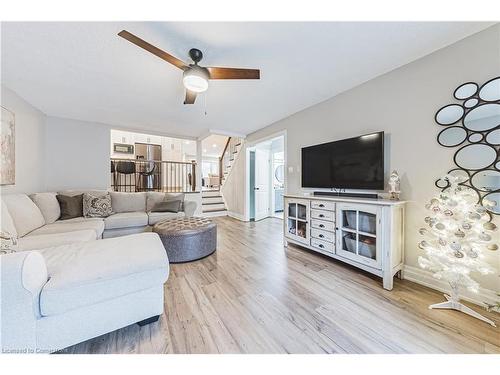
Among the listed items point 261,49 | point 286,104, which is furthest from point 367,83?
point 261,49

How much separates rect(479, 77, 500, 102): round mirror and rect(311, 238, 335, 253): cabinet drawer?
194cm

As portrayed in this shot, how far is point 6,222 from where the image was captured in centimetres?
179

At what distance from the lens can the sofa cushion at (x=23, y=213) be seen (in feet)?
6.58

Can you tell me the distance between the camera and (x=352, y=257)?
2.12m

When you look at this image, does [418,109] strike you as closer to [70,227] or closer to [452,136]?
[452,136]

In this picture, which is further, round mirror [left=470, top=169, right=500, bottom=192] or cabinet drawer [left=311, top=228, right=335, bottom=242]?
cabinet drawer [left=311, top=228, right=335, bottom=242]

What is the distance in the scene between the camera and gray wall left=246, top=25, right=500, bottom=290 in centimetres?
159

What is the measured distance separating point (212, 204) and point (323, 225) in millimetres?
4121

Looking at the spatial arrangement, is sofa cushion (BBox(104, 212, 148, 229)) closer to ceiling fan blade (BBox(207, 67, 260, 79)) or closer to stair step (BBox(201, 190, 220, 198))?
ceiling fan blade (BBox(207, 67, 260, 79))

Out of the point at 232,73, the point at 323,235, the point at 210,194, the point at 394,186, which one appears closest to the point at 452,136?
the point at 394,186

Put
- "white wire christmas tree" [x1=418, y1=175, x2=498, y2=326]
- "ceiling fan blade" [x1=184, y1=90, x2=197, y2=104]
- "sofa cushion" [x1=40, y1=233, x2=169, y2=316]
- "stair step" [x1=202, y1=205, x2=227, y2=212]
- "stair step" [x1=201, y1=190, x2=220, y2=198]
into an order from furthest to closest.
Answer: "stair step" [x1=201, y1=190, x2=220, y2=198] → "stair step" [x1=202, y1=205, x2=227, y2=212] → "ceiling fan blade" [x1=184, y1=90, x2=197, y2=104] → "white wire christmas tree" [x1=418, y1=175, x2=498, y2=326] → "sofa cushion" [x1=40, y1=233, x2=169, y2=316]

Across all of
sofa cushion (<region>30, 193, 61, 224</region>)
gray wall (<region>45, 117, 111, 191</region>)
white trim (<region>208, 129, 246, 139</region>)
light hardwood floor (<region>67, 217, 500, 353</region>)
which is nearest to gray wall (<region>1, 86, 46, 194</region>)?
gray wall (<region>45, 117, 111, 191</region>)

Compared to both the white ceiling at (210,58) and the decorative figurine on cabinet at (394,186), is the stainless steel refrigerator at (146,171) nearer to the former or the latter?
the white ceiling at (210,58)
